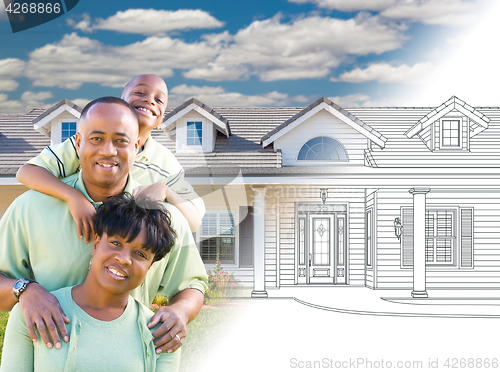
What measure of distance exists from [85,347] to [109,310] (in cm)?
10

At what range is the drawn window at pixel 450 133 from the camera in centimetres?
1048

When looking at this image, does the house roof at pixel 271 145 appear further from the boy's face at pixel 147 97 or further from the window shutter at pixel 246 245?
the boy's face at pixel 147 97

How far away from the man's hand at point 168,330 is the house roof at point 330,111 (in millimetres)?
8296

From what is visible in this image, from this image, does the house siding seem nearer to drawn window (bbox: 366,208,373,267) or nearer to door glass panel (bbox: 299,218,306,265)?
drawn window (bbox: 366,208,373,267)

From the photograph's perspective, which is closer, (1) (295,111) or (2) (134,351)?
(2) (134,351)

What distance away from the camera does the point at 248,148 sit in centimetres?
991

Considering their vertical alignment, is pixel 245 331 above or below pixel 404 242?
below

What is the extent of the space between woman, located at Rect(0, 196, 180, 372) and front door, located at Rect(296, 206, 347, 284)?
9159 millimetres

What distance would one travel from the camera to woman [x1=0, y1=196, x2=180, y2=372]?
114 centimetres

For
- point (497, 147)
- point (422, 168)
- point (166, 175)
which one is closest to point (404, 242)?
point (422, 168)

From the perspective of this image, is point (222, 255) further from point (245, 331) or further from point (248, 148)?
point (245, 331)

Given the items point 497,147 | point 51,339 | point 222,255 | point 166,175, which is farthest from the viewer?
point 497,147

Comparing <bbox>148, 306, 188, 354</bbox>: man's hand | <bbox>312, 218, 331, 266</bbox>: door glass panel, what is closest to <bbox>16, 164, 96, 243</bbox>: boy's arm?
<bbox>148, 306, 188, 354</bbox>: man's hand

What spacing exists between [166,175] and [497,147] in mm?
10890
